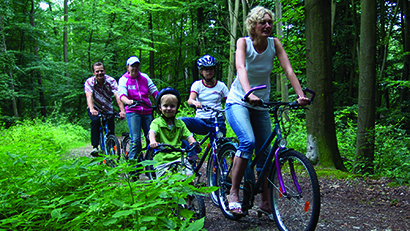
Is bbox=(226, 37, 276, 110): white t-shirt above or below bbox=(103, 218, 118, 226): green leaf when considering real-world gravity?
above

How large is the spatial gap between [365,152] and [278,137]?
12.7 ft

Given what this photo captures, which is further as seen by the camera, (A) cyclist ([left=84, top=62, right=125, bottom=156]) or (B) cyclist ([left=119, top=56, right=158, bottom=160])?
(A) cyclist ([left=84, top=62, right=125, bottom=156])

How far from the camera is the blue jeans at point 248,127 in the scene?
329 cm

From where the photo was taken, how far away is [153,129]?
382 cm

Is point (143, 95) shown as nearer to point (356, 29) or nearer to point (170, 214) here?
point (170, 214)

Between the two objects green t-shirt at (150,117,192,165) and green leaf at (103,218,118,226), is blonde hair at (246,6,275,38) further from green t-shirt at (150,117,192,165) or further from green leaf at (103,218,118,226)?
green leaf at (103,218,118,226)

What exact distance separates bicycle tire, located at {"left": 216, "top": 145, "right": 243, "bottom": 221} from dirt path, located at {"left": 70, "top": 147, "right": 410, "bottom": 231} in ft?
0.44

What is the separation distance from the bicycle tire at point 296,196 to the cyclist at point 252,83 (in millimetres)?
338

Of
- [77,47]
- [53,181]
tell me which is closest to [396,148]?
[53,181]

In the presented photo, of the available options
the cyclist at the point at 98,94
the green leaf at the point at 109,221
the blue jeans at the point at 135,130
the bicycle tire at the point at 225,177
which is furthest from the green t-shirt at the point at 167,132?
the cyclist at the point at 98,94

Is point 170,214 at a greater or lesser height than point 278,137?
lesser

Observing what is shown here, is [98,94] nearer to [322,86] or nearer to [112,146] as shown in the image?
[112,146]

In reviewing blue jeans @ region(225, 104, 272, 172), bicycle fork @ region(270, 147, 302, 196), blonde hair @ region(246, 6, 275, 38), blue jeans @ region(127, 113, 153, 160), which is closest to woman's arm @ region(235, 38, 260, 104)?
blonde hair @ region(246, 6, 275, 38)

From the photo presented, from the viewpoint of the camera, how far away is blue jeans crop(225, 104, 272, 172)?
329 centimetres
